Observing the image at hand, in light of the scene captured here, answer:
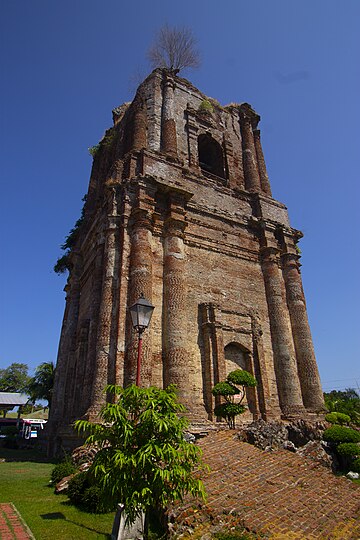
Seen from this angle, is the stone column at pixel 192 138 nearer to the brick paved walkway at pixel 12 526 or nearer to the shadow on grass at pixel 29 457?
the shadow on grass at pixel 29 457

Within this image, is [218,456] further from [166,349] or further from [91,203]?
[91,203]

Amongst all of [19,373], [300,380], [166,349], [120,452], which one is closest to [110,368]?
[166,349]

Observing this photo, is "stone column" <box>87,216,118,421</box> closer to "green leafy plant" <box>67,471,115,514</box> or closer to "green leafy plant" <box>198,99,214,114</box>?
"green leafy plant" <box>67,471,115,514</box>

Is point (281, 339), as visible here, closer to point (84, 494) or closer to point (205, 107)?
point (84, 494)

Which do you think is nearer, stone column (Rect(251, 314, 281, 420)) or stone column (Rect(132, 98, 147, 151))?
stone column (Rect(251, 314, 281, 420))

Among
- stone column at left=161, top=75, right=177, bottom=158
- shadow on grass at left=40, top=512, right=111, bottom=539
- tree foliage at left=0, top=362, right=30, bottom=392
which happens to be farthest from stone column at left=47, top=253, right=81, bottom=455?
tree foliage at left=0, top=362, right=30, bottom=392

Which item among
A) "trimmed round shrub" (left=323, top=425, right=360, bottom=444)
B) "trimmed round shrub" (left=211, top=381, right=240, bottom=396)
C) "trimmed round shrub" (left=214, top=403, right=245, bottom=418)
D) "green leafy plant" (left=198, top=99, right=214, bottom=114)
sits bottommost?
"trimmed round shrub" (left=323, top=425, right=360, bottom=444)

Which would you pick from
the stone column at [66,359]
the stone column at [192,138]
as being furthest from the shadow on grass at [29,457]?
the stone column at [192,138]

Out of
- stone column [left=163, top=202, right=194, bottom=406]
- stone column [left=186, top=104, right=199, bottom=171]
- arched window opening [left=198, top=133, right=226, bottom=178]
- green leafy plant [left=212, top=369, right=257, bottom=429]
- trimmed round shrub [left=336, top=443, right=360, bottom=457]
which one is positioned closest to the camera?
trimmed round shrub [left=336, top=443, right=360, bottom=457]

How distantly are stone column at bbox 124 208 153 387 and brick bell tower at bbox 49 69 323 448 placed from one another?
4 centimetres

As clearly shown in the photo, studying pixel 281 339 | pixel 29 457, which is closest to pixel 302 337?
pixel 281 339

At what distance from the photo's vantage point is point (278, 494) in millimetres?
7156

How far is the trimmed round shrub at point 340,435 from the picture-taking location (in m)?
11.8

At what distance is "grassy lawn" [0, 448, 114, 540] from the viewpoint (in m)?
5.59
